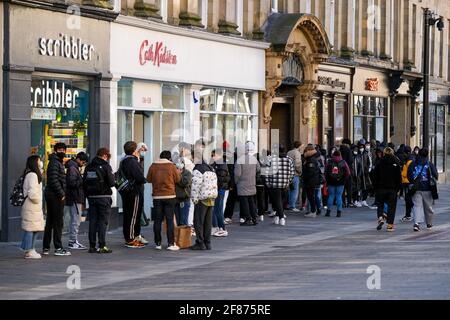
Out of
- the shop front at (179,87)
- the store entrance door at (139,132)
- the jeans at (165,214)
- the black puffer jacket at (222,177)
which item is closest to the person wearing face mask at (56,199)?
the jeans at (165,214)

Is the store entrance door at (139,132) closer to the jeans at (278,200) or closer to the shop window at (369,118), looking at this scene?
the jeans at (278,200)

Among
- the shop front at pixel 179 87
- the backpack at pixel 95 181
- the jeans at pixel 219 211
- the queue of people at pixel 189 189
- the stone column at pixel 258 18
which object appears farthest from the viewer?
the stone column at pixel 258 18

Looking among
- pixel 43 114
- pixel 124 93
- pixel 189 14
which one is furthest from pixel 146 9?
pixel 43 114

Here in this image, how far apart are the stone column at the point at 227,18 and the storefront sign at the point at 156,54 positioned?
353cm

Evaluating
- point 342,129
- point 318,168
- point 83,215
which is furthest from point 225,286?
point 342,129

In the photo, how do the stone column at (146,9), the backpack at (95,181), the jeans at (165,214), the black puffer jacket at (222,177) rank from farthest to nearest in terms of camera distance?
the stone column at (146,9), the black puffer jacket at (222,177), the jeans at (165,214), the backpack at (95,181)

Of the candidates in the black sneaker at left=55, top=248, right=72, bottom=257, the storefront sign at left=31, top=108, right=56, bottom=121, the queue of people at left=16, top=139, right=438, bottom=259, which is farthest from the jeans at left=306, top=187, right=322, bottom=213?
the black sneaker at left=55, top=248, right=72, bottom=257

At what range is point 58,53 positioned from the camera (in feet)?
77.4

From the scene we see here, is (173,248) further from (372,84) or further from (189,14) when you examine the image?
(372,84)

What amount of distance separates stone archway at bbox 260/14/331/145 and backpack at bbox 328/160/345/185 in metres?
4.49

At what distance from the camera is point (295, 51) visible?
35875mm

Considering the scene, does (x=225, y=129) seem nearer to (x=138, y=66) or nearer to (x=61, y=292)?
(x=138, y=66)

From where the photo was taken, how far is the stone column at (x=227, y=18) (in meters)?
32.3
